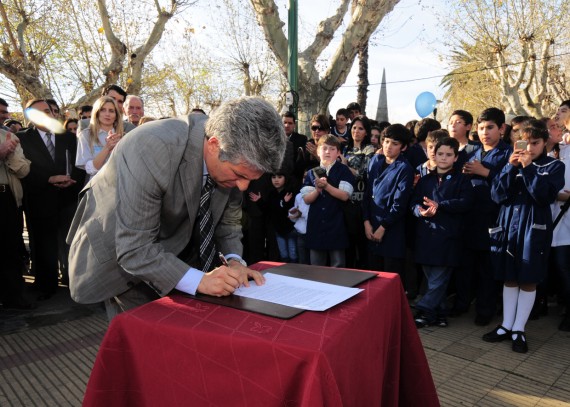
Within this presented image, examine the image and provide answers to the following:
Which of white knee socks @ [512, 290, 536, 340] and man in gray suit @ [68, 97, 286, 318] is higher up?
man in gray suit @ [68, 97, 286, 318]

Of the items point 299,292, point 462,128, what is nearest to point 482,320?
point 462,128

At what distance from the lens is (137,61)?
13250mm

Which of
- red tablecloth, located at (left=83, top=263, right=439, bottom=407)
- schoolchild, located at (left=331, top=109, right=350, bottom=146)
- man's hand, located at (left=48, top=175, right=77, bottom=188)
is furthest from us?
schoolchild, located at (left=331, top=109, right=350, bottom=146)

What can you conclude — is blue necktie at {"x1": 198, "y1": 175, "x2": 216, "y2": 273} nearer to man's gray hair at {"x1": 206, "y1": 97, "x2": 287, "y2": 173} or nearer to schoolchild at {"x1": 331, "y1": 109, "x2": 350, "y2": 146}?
man's gray hair at {"x1": 206, "y1": 97, "x2": 287, "y2": 173}

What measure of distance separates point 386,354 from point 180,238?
98cm

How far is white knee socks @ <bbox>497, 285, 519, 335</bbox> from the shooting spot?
3.72 m

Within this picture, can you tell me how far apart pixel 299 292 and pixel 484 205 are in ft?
10.5

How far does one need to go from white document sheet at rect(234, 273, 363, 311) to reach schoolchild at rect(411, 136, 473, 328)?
266 cm

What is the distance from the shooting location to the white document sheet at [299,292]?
1.45 m

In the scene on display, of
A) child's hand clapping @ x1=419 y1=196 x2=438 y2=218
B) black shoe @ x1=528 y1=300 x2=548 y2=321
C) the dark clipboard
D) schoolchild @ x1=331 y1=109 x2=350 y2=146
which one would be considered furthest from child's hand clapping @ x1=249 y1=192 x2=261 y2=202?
the dark clipboard

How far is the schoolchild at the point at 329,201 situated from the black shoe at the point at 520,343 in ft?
5.97

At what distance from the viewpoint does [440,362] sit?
3326mm

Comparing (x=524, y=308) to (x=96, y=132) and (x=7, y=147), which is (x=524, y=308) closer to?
(x=96, y=132)

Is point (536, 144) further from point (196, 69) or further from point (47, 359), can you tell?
point (196, 69)
